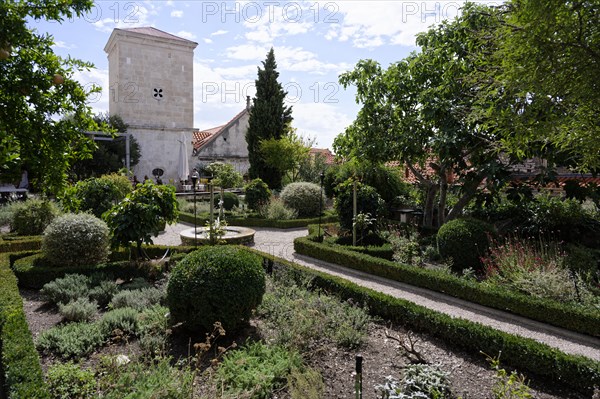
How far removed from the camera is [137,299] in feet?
19.5

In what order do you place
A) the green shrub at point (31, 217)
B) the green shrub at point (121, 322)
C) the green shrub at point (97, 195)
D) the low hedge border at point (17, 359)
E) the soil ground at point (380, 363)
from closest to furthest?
the low hedge border at point (17, 359), the soil ground at point (380, 363), the green shrub at point (121, 322), the green shrub at point (31, 217), the green shrub at point (97, 195)

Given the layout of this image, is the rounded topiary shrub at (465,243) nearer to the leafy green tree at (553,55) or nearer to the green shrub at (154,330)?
the leafy green tree at (553,55)

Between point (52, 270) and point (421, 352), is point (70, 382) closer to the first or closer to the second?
point (421, 352)

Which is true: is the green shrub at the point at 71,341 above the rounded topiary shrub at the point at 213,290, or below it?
below

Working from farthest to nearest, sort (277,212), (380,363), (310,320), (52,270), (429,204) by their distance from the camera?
1. (277,212)
2. (429,204)
3. (52,270)
4. (310,320)
5. (380,363)

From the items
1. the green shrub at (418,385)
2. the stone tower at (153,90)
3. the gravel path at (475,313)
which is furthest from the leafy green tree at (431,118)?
the stone tower at (153,90)

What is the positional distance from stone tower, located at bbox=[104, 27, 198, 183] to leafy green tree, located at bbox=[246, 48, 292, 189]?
4.71 metres

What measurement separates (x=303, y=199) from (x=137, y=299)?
10352mm

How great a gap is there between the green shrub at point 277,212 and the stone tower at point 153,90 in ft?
41.5

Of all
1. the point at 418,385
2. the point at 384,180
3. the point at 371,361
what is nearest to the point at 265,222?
the point at 384,180

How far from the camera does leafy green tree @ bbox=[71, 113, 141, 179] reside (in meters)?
22.9

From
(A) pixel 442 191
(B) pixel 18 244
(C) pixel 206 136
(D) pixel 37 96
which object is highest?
(C) pixel 206 136

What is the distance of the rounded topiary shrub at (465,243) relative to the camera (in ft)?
26.5

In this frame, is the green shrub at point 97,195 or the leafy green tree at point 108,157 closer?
the green shrub at point 97,195
